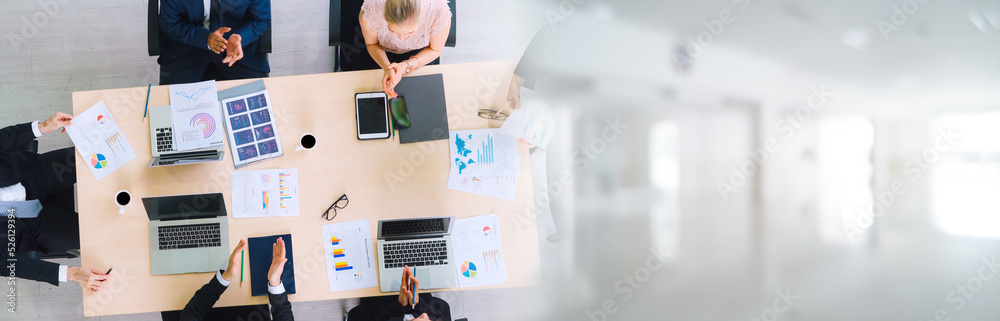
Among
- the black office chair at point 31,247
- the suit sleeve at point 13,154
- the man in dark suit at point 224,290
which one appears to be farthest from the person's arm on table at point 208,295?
the suit sleeve at point 13,154

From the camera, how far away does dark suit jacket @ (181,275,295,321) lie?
1451 mm

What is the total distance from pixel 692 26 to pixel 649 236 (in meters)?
1.19

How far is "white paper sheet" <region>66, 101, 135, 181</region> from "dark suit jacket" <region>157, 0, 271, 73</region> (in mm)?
353

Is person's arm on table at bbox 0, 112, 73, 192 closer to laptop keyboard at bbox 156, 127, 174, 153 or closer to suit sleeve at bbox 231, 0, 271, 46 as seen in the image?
laptop keyboard at bbox 156, 127, 174, 153

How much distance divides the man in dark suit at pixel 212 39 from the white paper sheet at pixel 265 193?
51 cm

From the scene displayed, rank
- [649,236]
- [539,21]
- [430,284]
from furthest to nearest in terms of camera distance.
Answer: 1. [649,236]
2. [539,21]
3. [430,284]

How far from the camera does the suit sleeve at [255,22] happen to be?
168 cm

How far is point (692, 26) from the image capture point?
7.77ft

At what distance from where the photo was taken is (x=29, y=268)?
1534 mm

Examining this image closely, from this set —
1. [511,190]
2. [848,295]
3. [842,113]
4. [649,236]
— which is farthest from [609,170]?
[848,295]

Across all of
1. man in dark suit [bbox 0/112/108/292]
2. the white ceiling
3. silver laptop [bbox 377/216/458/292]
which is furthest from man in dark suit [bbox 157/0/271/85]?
the white ceiling

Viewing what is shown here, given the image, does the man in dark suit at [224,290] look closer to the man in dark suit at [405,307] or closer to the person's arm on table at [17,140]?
the man in dark suit at [405,307]

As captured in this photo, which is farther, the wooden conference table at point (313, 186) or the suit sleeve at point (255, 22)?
the suit sleeve at point (255, 22)

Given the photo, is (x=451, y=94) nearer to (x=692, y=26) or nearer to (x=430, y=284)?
(x=430, y=284)
